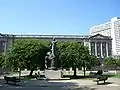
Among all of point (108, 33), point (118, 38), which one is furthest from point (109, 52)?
point (108, 33)

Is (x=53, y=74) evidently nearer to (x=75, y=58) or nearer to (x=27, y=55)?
(x=75, y=58)

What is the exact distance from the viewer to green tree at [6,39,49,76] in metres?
39.5

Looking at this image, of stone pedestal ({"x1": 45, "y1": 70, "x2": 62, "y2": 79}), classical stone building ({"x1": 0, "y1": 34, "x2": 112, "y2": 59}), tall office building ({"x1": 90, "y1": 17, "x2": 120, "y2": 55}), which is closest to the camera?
stone pedestal ({"x1": 45, "y1": 70, "x2": 62, "y2": 79})

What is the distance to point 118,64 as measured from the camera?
10012 cm

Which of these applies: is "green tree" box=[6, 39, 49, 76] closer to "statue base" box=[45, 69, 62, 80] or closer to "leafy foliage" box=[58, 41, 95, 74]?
"leafy foliage" box=[58, 41, 95, 74]

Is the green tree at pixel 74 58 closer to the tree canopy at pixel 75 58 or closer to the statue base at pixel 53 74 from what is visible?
the tree canopy at pixel 75 58

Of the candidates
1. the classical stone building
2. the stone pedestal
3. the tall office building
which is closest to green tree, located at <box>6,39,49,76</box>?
the stone pedestal

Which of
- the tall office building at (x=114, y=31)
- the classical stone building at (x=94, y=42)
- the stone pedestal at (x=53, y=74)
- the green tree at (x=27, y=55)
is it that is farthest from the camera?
the tall office building at (x=114, y=31)

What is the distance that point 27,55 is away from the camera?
1555 inches

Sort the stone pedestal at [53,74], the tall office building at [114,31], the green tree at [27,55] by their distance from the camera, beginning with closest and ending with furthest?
the stone pedestal at [53,74], the green tree at [27,55], the tall office building at [114,31]

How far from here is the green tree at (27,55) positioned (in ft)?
130

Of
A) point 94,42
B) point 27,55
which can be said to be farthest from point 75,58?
point 94,42

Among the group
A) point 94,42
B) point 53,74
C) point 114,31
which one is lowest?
point 53,74

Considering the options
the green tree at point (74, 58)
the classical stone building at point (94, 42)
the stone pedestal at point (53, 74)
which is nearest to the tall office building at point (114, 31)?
the classical stone building at point (94, 42)
